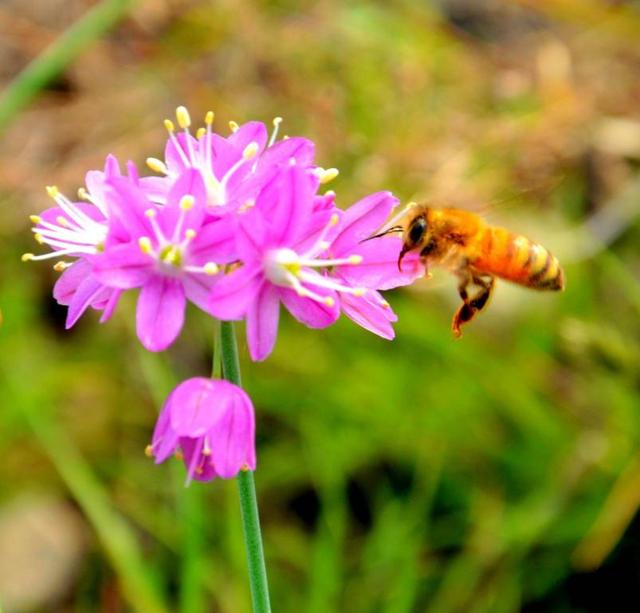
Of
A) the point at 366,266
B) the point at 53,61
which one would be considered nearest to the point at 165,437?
the point at 366,266

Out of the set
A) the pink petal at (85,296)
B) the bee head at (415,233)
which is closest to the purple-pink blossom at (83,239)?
the pink petal at (85,296)

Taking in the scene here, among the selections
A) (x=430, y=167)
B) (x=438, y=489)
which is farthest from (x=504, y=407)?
(x=430, y=167)

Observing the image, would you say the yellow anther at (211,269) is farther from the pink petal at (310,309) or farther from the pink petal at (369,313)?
the pink petal at (369,313)

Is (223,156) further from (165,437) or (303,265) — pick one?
(165,437)

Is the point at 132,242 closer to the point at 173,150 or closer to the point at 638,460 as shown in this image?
the point at 173,150

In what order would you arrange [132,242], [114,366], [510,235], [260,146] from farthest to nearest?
[114,366] → [510,235] → [260,146] → [132,242]

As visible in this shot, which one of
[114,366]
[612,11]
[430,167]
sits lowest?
[114,366]

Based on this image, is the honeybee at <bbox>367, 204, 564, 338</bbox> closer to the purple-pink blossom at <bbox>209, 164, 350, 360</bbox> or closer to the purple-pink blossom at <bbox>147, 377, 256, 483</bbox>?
the purple-pink blossom at <bbox>209, 164, 350, 360</bbox>
